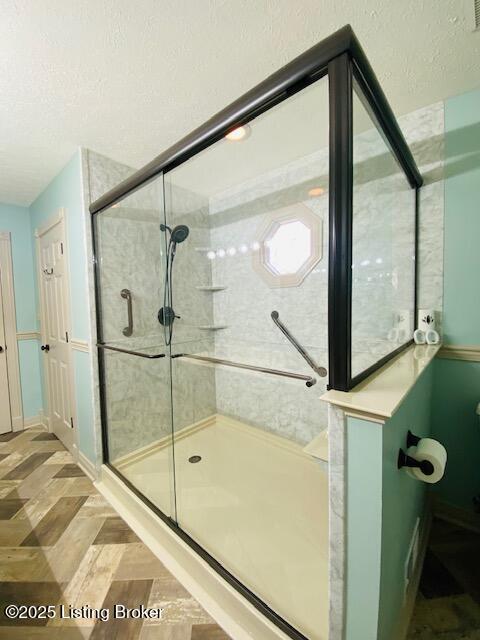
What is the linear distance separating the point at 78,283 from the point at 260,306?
4.86ft

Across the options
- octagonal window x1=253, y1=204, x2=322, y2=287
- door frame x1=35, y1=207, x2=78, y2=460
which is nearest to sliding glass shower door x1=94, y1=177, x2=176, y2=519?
door frame x1=35, y1=207, x2=78, y2=460

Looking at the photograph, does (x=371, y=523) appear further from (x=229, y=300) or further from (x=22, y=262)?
(x=22, y=262)

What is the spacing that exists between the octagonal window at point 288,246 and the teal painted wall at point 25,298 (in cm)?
255

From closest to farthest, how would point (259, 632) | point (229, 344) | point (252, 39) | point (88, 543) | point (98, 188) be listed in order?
point (259, 632)
point (252, 39)
point (88, 543)
point (98, 188)
point (229, 344)

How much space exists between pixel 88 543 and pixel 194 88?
8.36 feet

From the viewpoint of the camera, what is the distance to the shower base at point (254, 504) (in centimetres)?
111

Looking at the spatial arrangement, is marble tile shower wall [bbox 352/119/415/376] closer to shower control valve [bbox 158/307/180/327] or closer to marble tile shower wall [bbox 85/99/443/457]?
marble tile shower wall [bbox 85/99/443/457]

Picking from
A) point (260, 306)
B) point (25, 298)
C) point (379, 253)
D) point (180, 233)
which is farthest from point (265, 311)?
point (25, 298)

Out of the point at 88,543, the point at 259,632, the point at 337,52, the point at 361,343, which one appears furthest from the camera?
the point at 88,543

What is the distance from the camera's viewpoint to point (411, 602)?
43.4 inches

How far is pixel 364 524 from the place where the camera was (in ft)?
2.25

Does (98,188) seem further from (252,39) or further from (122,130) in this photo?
(252,39)

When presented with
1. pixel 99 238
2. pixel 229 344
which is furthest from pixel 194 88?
pixel 229 344

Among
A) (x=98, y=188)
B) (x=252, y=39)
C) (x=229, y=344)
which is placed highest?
(x=252, y=39)
